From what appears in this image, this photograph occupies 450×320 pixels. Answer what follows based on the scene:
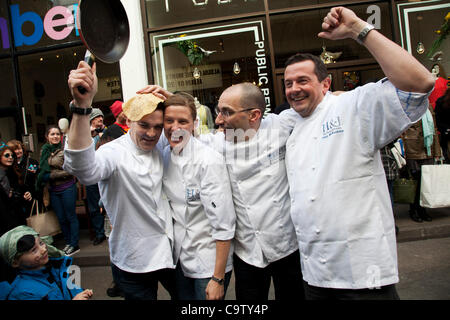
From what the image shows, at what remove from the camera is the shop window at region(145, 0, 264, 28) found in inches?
261

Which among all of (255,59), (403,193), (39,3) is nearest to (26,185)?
(39,3)

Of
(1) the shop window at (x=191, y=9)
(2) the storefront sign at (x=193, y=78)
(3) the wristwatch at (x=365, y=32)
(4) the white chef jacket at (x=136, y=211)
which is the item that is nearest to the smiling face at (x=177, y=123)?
(4) the white chef jacket at (x=136, y=211)

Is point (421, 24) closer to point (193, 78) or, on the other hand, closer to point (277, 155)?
point (193, 78)

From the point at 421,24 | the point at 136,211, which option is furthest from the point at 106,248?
the point at 421,24

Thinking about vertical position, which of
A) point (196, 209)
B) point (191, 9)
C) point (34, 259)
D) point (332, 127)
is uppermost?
point (191, 9)

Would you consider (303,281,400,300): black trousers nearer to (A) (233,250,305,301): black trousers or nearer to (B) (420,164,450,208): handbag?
(A) (233,250,305,301): black trousers

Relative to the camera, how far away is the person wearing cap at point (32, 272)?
259 centimetres

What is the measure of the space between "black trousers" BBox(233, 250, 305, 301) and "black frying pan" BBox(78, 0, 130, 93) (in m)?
1.44

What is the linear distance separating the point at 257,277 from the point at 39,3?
25.0 ft

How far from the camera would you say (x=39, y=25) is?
719 cm

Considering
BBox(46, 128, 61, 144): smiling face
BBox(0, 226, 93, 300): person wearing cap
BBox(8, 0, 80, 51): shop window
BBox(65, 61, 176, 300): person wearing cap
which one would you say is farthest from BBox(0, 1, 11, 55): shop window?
BBox(65, 61, 176, 300): person wearing cap

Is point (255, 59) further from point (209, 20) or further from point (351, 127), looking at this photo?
point (351, 127)

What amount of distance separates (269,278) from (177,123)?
Answer: 3.78 ft


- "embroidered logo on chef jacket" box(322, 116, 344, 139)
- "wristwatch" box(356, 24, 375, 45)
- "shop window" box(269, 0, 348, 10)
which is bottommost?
"embroidered logo on chef jacket" box(322, 116, 344, 139)
